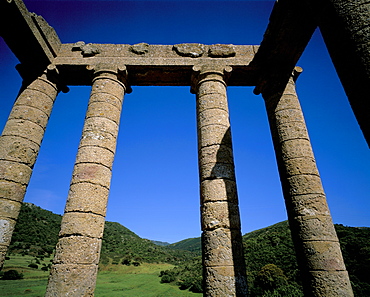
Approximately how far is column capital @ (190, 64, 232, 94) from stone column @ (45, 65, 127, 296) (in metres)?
2.72

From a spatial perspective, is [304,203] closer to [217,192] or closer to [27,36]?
[217,192]

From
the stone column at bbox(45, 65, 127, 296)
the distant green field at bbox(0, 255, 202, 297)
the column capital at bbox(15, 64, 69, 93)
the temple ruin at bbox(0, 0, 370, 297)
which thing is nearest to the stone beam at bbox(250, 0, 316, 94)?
the temple ruin at bbox(0, 0, 370, 297)

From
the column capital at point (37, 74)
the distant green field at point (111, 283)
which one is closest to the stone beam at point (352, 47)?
the column capital at point (37, 74)

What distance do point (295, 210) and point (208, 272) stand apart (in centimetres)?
291

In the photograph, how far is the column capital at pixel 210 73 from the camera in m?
7.95

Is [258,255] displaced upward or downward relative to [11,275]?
upward

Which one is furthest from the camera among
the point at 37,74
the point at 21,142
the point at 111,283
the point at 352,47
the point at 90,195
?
the point at 111,283

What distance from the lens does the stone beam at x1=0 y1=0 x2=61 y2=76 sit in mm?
6731

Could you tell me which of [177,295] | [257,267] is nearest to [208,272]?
[177,295]

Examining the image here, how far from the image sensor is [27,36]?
7.34 meters

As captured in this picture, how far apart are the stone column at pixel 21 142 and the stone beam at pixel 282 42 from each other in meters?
7.70

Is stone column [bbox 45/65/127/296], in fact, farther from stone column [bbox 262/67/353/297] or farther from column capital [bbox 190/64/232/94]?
stone column [bbox 262/67/353/297]

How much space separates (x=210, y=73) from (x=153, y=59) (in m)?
2.30

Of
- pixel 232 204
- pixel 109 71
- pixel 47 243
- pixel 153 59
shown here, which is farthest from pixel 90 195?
pixel 47 243
